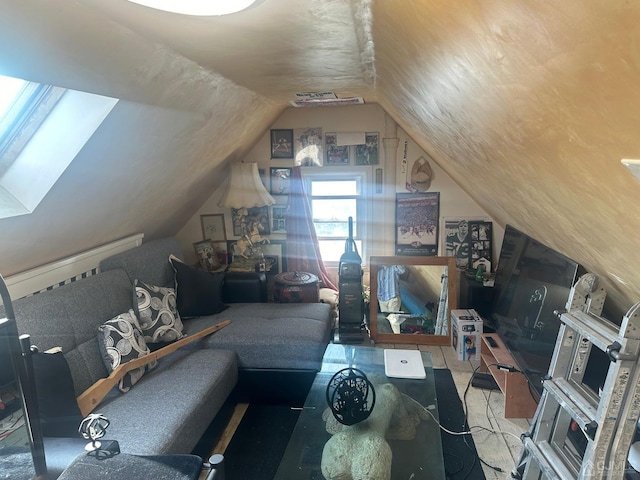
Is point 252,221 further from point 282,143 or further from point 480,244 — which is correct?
point 480,244

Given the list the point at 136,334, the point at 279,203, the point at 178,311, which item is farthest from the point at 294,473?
the point at 279,203

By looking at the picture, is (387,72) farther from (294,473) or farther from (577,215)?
(294,473)

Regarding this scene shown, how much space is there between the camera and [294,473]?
1.72 m

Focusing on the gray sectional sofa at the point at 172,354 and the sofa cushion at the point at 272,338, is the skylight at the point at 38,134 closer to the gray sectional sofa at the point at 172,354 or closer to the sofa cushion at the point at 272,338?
the gray sectional sofa at the point at 172,354

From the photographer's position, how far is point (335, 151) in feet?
13.1

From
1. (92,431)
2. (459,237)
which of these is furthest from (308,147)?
(92,431)

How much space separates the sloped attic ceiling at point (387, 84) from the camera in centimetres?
68

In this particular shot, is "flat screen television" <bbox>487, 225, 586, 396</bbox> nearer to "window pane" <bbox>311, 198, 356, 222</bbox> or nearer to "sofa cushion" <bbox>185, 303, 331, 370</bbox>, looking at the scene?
"sofa cushion" <bbox>185, 303, 331, 370</bbox>

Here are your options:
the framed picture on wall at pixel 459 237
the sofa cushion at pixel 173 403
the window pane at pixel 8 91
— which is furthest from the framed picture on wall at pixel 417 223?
the window pane at pixel 8 91

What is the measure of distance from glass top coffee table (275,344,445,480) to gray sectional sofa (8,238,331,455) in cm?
37

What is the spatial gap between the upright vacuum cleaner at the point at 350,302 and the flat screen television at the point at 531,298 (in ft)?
3.55

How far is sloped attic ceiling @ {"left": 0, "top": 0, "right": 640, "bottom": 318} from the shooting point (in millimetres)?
677

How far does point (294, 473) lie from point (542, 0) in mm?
1815

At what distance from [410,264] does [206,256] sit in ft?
6.73
